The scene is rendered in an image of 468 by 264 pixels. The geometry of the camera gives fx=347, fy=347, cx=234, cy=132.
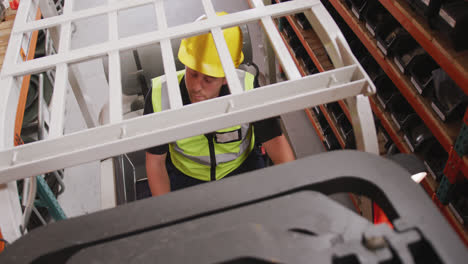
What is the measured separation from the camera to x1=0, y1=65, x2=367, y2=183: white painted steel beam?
80 cm

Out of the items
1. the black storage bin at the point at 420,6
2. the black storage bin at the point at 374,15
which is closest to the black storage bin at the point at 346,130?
the black storage bin at the point at 374,15

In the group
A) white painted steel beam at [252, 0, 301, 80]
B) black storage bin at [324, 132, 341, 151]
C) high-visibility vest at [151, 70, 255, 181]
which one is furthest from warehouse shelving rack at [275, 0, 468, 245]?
white painted steel beam at [252, 0, 301, 80]

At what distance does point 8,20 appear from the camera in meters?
2.80

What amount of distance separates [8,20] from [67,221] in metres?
2.85

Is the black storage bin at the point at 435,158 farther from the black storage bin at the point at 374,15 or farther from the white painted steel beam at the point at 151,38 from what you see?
the white painted steel beam at the point at 151,38

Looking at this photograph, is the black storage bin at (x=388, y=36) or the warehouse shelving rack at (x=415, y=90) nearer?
the warehouse shelving rack at (x=415, y=90)

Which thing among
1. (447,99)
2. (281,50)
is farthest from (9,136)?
(447,99)

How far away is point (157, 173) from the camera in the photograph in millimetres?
2061

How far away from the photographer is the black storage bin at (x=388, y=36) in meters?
2.29

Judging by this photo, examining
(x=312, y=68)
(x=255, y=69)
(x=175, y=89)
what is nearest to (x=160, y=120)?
(x=175, y=89)

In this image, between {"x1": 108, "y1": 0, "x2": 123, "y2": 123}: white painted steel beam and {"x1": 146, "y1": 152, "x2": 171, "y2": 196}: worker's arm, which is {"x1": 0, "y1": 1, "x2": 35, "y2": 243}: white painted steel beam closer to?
{"x1": 108, "y1": 0, "x2": 123, "y2": 123}: white painted steel beam

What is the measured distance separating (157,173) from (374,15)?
6.55ft

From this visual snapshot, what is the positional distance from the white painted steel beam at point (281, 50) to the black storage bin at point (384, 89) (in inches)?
65.7

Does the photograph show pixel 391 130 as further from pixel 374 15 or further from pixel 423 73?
pixel 374 15
